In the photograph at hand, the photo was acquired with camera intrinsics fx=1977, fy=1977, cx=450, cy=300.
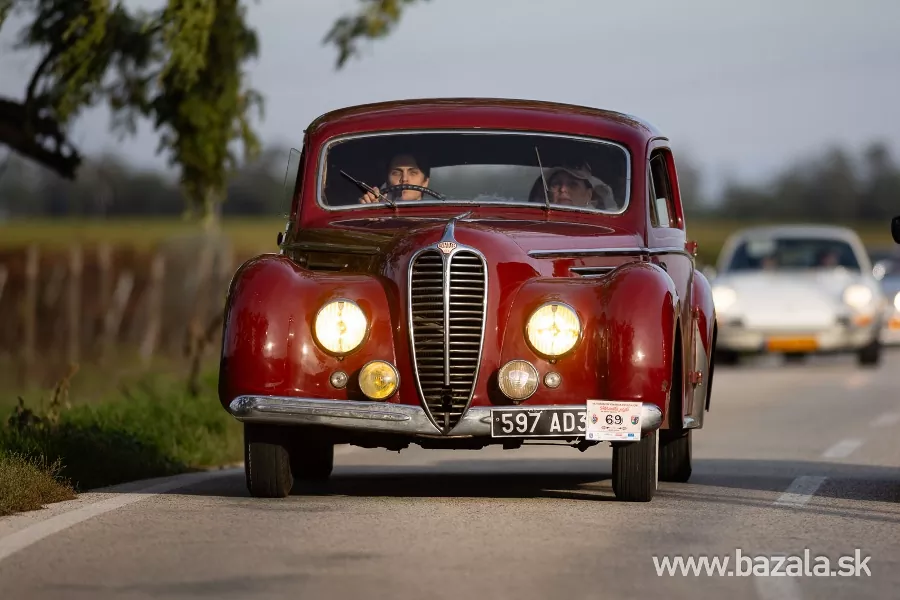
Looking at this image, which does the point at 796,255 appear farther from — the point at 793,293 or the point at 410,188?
the point at 410,188

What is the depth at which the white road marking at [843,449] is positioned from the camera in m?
13.4

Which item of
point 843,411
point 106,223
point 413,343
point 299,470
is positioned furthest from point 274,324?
point 106,223

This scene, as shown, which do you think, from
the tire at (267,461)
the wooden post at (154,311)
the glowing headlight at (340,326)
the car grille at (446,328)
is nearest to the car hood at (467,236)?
the car grille at (446,328)

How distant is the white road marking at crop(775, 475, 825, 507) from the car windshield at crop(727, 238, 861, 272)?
14.3 metres

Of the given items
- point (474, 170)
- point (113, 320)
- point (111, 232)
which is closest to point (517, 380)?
point (474, 170)

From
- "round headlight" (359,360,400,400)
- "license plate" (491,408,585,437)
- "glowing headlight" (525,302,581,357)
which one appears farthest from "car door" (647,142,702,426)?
"round headlight" (359,360,400,400)

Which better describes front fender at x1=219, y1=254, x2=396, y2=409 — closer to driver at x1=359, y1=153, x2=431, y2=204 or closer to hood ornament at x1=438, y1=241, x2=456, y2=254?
hood ornament at x1=438, y1=241, x2=456, y2=254

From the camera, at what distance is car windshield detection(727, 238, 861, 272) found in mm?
25484

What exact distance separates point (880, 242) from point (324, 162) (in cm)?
8084

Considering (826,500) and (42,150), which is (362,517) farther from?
(42,150)

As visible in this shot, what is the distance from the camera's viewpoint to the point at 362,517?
341 inches

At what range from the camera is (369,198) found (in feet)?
34.9

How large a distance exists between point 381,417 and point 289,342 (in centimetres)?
58

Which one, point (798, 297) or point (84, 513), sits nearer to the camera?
point (84, 513)
